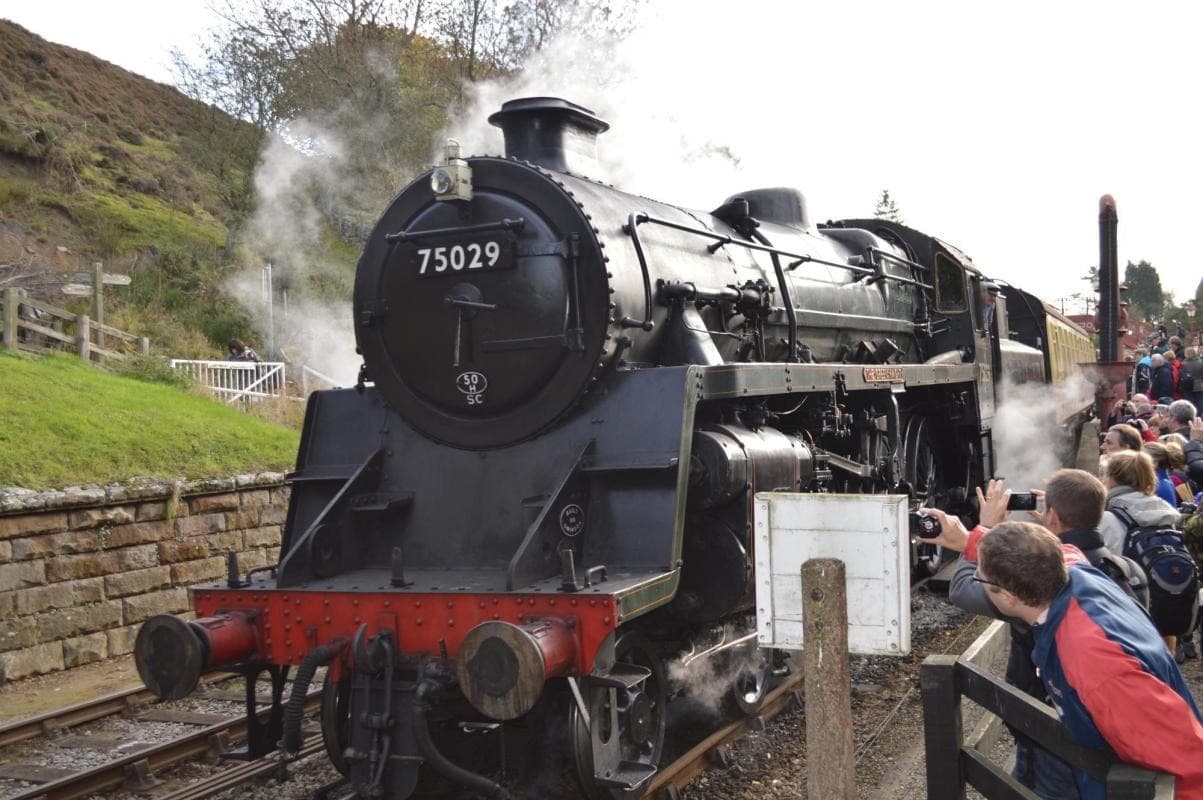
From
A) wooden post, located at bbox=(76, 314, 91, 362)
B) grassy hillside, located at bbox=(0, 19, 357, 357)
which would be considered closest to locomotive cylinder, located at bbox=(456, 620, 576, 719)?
wooden post, located at bbox=(76, 314, 91, 362)

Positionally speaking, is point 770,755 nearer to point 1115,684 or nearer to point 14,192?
point 1115,684

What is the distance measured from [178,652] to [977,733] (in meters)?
2.89

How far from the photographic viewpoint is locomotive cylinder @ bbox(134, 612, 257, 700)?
3.87 metres

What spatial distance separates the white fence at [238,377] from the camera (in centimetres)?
1371

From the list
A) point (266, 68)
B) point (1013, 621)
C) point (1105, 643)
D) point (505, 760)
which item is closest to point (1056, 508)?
point (1013, 621)

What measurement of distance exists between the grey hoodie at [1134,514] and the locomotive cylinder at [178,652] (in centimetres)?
376

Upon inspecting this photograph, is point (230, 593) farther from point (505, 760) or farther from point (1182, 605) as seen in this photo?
point (1182, 605)

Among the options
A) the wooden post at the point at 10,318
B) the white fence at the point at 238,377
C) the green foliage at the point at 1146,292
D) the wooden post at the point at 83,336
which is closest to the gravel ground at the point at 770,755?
the wooden post at the point at 10,318

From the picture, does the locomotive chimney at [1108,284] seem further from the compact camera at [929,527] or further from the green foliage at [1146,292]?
the green foliage at [1146,292]

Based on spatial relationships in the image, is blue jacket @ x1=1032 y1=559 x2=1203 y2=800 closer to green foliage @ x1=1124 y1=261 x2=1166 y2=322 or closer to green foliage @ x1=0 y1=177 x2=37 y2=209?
green foliage @ x1=0 y1=177 x2=37 y2=209

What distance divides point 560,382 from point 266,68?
22146mm

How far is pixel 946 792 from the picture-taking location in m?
3.11

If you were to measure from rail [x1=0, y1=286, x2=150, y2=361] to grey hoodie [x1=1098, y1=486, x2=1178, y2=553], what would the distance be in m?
11.3

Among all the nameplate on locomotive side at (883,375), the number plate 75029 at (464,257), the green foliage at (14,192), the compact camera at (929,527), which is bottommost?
the compact camera at (929,527)
